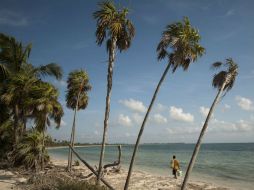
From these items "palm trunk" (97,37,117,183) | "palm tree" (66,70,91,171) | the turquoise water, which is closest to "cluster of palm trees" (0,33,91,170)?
"palm tree" (66,70,91,171)

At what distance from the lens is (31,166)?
19.6m

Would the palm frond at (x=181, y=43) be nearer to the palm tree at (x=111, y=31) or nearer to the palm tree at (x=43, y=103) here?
the palm tree at (x=111, y=31)

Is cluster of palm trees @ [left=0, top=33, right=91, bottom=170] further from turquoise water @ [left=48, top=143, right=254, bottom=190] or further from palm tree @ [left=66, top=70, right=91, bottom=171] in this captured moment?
turquoise water @ [left=48, top=143, right=254, bottom=190]

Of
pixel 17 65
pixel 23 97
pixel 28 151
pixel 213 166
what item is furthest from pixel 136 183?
pixel 213 166

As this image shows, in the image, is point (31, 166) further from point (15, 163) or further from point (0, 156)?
point (0, 156)

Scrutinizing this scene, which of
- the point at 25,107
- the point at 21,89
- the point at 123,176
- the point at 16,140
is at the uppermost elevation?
the point at 21,89

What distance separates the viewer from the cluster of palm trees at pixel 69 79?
12675mm

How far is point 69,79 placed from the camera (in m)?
24.0

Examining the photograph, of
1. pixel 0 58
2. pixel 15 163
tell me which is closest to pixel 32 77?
pixel 0 58

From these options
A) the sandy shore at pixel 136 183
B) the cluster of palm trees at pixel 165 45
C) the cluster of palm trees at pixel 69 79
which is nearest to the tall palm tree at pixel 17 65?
the cluster of palm trees at pixel 69 79

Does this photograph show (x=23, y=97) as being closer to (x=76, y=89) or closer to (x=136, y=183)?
(x=76, y=89)

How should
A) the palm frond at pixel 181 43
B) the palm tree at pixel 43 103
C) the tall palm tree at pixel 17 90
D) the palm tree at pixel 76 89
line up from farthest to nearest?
the palm tree at pixel 76 89 → the tall palm tree at pixel 17 90 → the palm tree at pixel 43 103 → the palm frond at pixel 181 43

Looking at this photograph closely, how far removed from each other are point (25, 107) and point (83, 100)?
6368 millimetres

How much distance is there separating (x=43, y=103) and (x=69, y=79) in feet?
19.4
